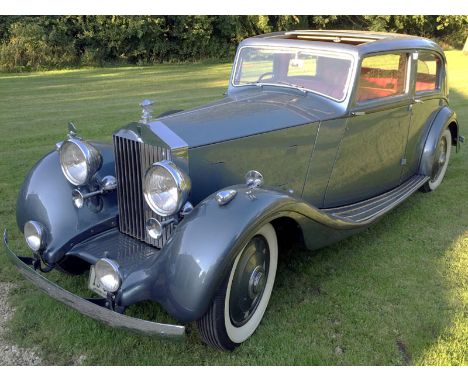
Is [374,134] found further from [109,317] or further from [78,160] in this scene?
[109,317]

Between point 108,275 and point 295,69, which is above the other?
point 295,69

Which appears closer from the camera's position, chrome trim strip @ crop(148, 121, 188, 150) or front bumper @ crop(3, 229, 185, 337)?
front bumper @ crop(3, 229, 185, 337)

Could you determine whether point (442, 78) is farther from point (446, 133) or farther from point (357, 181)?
point (357, 181)

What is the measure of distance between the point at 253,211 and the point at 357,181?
1806 millimetres

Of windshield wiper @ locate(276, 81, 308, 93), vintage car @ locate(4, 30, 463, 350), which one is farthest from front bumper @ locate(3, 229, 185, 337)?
windshield wiper @ locate(276, 81, 308, 93)

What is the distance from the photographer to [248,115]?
324 centimetres

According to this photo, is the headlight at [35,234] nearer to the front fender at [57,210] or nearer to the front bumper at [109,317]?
the front fender at [57,210]

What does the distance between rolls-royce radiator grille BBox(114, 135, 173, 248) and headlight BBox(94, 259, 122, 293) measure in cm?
46

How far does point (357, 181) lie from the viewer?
3.95m

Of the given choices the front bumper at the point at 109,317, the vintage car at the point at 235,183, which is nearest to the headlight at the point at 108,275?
the vintage car at the point at 235,183

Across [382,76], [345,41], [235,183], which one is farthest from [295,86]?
[235,183]

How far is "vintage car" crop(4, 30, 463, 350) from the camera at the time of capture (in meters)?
2.42

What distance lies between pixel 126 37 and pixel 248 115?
57.6 feet

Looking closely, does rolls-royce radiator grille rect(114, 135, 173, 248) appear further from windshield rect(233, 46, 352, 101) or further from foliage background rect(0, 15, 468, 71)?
foliage background rect(0, 15, 468, 71)
